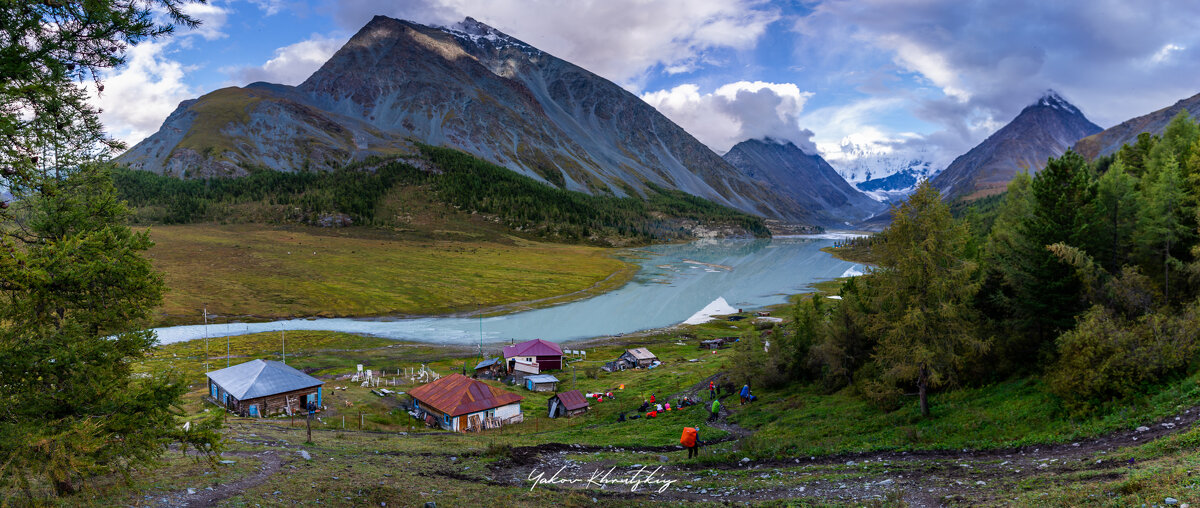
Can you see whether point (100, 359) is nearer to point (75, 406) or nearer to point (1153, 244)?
point (75, 406)

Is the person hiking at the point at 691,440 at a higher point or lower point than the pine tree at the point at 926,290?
lower

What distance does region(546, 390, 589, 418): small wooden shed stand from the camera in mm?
45250

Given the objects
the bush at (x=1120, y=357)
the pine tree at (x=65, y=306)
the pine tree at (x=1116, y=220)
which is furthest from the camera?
the pine tree at (x=1116, y=220)

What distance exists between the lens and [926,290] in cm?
2425

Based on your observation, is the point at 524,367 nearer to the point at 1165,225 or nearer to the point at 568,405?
the point at 568,405

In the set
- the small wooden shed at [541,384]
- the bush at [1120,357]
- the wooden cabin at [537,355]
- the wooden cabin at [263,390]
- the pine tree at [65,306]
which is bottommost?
the small wooden shed at [541,384]

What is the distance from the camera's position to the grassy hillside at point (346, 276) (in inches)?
3922

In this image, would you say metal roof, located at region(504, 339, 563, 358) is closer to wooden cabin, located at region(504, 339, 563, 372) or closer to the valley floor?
wooden cabin, located at region(504, 339, 563, 372)

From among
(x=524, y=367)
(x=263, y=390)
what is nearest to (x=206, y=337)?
(x=263, y=390)

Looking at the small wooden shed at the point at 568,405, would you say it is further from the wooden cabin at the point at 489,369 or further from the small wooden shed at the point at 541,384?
the wooden cabin at the point at 489,369

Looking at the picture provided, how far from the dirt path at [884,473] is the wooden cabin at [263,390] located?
2931 centimetres

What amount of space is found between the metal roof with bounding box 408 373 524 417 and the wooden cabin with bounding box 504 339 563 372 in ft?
54.8

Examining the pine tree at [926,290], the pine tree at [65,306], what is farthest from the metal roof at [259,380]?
the pine tree at [926,290]

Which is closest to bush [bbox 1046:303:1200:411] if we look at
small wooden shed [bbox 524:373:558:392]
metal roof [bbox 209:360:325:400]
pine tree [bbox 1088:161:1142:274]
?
pine tree [bbox 1088:161:1142:274]
